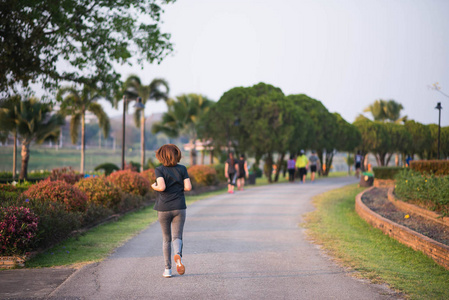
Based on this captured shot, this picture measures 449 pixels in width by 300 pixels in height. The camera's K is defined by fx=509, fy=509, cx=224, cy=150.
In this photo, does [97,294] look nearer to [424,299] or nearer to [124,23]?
[424,299]

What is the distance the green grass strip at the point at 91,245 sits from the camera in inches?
318

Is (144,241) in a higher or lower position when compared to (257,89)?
lower

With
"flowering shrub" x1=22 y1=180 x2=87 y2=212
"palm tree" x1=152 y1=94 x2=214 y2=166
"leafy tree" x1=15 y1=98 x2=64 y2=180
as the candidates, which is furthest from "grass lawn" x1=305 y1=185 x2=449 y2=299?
"palm tree" x1=152 y1=94 x2=214 y2=166

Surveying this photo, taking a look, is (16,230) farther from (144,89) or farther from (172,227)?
(144,89)

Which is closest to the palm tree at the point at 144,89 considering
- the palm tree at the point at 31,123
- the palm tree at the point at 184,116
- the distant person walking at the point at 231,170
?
the palm tree at the point at 184,116

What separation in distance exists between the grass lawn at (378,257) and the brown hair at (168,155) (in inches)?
122

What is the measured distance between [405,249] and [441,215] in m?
2.22

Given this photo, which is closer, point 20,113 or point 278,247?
point 278,247

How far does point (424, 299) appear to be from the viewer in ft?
19.1

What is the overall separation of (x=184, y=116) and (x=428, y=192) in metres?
39.4

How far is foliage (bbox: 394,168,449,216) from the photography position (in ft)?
37.5

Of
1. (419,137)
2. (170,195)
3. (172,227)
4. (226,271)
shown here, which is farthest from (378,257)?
(419,137)

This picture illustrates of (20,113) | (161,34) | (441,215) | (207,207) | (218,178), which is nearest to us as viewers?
(441,215)

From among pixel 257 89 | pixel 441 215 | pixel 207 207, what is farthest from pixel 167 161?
pixel 257 89
